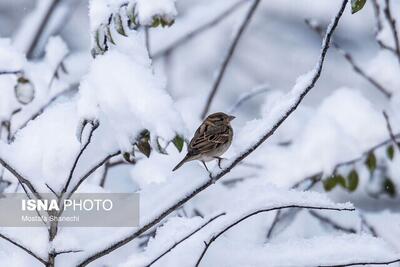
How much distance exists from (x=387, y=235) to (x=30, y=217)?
1.18 meters

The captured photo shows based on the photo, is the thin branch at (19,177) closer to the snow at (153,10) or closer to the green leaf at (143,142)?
the green leaf at (143,142)

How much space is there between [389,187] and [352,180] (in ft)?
1.05

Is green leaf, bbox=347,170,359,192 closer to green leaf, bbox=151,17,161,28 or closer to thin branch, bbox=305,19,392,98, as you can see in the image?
thin branch, bbox=305,19,392,98

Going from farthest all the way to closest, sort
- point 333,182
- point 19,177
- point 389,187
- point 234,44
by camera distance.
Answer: point 389,187 < point 234,44 < point 333,182 < point 19,177

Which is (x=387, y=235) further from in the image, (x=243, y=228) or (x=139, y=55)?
(x=139, y=55)

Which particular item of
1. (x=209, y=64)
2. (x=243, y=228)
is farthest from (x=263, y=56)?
(x=243, y=228)

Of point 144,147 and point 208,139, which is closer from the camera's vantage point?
point 144,147

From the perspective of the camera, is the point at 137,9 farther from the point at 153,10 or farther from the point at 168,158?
the point at 168,158

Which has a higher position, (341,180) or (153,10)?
(341,180)

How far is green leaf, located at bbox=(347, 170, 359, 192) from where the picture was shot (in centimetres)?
349

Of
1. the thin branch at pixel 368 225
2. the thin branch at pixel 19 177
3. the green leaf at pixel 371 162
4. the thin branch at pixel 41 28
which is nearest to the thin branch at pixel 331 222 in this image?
the thin branch at pixel 368 225

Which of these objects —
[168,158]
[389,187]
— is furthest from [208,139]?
[389,187]

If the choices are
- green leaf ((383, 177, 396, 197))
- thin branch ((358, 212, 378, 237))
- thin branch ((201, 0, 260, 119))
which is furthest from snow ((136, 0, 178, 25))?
green leaf ((383, 177, 396, 197))

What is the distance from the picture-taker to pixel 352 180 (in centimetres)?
353
